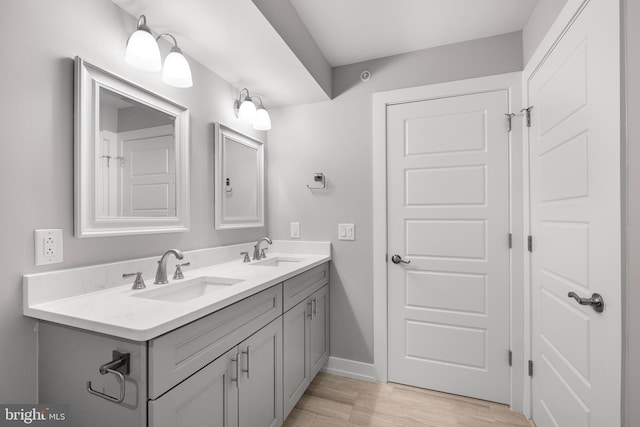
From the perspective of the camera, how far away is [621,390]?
926 mm

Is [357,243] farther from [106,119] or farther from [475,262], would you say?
[106,119]

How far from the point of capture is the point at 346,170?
7.24 feet

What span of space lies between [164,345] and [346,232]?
151 cm

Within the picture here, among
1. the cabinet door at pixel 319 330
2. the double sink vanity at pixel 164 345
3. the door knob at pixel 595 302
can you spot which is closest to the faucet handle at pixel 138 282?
the double sink vanity at pixel 164 345

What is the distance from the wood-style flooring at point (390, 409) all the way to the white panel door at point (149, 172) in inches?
55.9

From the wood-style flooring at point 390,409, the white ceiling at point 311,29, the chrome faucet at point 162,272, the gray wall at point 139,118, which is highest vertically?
the white ceiling at point 311,29

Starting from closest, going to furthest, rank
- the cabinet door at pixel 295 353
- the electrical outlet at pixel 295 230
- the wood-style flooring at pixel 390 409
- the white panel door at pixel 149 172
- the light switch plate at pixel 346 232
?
the white panel door at pixel 149 172 < the cabinet door at pixel 295 353 < the wood-style flooring at pixel 390 409 < the light switch plate at pixel 346 232 < the electrical outlet at pixel 295 230

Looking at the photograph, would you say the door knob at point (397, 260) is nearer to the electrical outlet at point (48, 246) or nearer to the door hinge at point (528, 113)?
the door hinge at point (528, 113)

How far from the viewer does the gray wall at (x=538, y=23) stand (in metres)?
1.40

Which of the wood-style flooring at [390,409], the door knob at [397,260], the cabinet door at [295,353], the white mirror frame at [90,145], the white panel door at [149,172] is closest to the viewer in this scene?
the white mirror frame at [90,145]

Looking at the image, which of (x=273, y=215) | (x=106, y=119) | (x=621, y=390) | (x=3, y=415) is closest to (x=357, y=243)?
(x=273, y=215)

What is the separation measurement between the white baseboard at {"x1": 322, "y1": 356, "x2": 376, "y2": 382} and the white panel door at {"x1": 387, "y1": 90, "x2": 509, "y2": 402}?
0.15 meters

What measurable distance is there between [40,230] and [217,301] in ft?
2.23

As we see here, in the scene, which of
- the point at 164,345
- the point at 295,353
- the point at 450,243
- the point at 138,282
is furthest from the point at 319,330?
the point at 164,345
